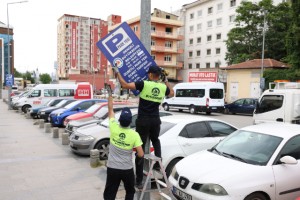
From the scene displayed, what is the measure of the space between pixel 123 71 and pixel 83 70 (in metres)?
95.5

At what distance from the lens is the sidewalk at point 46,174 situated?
632 cm

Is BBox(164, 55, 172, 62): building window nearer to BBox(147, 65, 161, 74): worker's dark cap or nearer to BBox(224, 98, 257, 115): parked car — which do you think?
BBox(224, 98, 257, 115): parked car

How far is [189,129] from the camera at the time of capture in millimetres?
7148

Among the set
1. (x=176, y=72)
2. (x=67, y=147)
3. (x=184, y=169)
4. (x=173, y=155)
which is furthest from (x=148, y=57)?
(x=176, y=72)

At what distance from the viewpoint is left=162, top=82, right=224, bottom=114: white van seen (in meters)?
24.4

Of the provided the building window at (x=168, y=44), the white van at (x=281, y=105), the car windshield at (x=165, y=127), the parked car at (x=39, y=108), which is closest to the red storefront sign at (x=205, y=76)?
the parked car at (x=39, y=108)

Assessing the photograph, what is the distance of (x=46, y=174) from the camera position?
25.3 feet

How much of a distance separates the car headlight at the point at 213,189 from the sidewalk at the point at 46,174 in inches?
66.1

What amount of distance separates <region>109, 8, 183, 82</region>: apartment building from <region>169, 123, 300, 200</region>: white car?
50005mm

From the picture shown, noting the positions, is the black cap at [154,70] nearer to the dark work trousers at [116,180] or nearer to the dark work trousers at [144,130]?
the dark work trousers at [144,130]

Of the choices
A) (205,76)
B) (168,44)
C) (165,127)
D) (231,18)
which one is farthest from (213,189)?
(168,44)

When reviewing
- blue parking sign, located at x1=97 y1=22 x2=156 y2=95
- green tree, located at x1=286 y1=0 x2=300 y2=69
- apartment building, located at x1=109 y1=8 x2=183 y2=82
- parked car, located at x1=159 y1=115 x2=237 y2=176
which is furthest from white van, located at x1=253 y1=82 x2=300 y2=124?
apartment building, located at x1=109 y1=8 x2=183 y2=82

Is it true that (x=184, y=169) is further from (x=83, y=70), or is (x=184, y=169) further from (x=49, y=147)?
(x=83, y=70)

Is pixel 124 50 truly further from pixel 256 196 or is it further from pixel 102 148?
pixel 102 148
